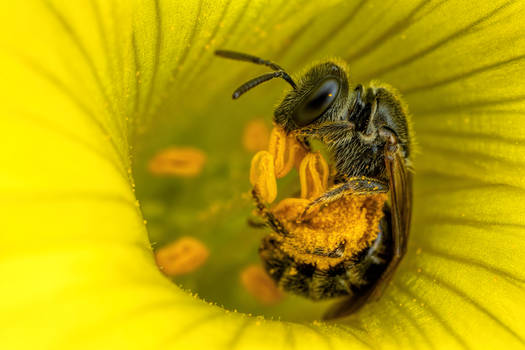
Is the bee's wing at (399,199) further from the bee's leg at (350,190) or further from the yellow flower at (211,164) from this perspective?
the yellow flower at (211,164)

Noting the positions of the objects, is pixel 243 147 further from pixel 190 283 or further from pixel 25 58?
pixel 25 58

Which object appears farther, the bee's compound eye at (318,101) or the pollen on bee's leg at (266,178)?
the pollen on bee's leg at (266,178)

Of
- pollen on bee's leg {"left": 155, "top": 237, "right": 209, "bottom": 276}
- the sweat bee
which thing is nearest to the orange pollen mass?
the sweat bee

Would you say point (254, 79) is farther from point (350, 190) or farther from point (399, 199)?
point (399, 199)

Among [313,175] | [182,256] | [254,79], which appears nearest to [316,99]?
[254,79]

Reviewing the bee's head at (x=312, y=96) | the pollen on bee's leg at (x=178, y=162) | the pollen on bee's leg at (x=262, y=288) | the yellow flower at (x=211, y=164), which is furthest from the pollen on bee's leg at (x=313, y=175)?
the pollen on bee's leg at (x=178, y=162)

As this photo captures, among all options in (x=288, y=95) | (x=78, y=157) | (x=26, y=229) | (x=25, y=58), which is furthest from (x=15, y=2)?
(x=288, y=95)
